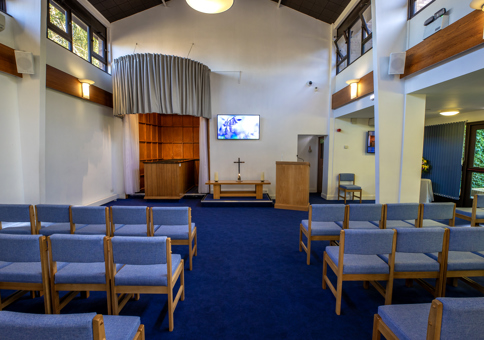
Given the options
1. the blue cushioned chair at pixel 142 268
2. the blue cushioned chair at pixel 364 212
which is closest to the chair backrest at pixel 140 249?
the blue cushioned chair at pixel 142 268

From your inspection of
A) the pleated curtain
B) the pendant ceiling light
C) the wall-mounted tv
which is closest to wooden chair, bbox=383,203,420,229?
the pendant ceiling light

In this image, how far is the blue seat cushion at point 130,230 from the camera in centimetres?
274

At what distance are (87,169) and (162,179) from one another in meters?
1.76

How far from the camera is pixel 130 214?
2.70 m

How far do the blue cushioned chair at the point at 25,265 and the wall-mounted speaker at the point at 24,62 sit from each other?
125 inches

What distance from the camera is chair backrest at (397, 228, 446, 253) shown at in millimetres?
1840

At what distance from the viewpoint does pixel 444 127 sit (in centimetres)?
627

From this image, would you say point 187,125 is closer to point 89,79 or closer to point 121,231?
point 89,79

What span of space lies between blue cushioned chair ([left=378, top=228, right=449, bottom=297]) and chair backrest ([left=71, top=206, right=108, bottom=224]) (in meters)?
3.02

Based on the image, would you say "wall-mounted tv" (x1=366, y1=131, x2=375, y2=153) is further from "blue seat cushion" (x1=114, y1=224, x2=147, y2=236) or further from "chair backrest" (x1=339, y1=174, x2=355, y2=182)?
"blue seat cushion" (x1=114, y1=224, x2=147, y2=236)

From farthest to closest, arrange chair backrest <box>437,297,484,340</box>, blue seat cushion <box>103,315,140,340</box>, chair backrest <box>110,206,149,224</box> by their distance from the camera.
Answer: chair backrest <box>110,206,149,224</box>, blue seat cushion <box>103,315,140,340</box>, chair backrest <box>437,297,484,340</box>

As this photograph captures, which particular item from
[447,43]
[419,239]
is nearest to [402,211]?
[419,239]

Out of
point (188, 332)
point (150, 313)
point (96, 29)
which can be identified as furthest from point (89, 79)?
point (188, 332)

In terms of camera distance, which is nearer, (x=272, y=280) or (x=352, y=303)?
(x=352, y=303)
